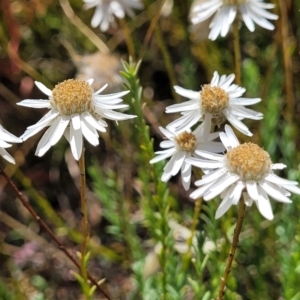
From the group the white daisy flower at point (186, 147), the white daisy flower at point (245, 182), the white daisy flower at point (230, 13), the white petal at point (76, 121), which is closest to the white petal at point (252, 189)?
the white daisy flower at point (245, 182)

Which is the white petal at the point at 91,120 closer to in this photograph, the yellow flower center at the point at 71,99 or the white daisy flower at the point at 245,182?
the yellow flower center at the point at 71,99

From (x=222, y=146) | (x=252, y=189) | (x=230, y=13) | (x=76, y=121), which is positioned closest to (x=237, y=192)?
(x=252, y=189)

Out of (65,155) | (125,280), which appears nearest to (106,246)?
(125,280)

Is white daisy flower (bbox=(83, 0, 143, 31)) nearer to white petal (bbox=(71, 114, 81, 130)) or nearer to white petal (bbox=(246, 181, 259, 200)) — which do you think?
white petal (bbox=(71, 114, 81, 130))

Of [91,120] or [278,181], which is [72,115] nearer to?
[91,120]

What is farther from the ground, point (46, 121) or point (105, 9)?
point (46, 121)

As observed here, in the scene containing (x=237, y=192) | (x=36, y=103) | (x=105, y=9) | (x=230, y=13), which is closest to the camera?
(x=237, y=192)

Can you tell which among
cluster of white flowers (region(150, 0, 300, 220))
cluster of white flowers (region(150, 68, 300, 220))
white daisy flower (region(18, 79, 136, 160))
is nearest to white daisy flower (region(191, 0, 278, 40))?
cluster of white flowers (region(150, 0, 300, 220))
